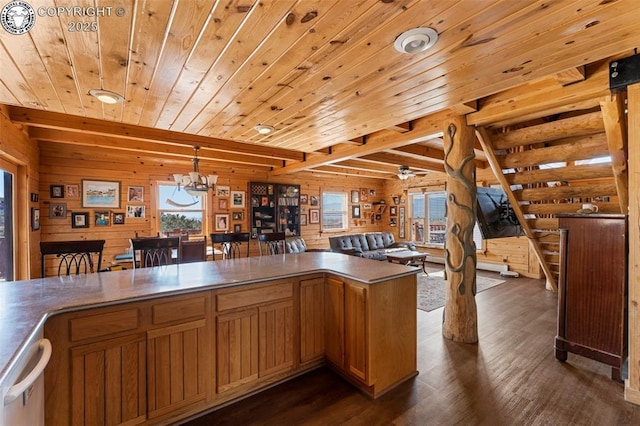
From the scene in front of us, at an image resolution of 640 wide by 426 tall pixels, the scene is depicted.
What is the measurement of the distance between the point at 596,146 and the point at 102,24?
425cm

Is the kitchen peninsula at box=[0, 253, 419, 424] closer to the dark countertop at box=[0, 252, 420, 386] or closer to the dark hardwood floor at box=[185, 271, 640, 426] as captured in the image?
the dark countertop at box=[0, 252, 420, 386]

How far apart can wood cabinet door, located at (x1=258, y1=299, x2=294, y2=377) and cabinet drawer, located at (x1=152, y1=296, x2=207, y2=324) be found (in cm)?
47

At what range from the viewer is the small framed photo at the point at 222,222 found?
630cm

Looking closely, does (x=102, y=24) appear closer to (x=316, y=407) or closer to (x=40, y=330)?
(x=40, y=330)

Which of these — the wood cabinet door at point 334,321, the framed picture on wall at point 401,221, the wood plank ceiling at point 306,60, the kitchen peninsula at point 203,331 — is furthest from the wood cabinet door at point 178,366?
the framed picture on wall at point 401,221

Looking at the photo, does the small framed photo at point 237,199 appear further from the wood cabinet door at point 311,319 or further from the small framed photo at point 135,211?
the wood cabinet door at point 311,319

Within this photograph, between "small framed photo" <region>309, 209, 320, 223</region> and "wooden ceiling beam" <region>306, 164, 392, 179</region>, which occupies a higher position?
"wooden ceiling beam" <region>306, 164, 392, 179</region>

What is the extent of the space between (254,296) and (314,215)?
5905mm

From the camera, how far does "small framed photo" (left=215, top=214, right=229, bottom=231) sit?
6305 millimetres

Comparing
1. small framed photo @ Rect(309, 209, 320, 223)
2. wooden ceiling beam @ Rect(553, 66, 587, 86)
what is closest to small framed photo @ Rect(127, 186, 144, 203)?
small framed photo @ Rect(309, 209, 320, 223)

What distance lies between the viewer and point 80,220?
194 inches

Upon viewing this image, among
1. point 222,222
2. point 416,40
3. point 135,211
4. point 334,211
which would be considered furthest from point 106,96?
point 334,211

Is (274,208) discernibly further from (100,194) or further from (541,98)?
(541,98)

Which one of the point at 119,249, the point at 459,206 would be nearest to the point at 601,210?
the point at 459,206
